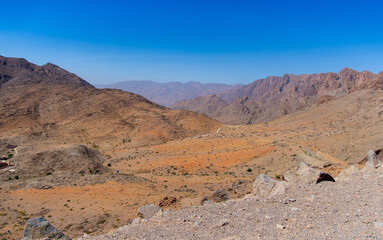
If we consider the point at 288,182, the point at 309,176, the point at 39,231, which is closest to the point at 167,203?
the point at 39,231

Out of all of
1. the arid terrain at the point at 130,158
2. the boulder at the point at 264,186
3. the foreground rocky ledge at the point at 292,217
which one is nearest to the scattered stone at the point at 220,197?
the arid terrain at the point at 130,158

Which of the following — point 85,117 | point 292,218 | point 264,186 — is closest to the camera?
point 292,218

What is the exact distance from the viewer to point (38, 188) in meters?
23.9

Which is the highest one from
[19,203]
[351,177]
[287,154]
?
[351,177]

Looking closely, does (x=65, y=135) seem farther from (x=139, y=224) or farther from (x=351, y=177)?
(x=351, y=177)

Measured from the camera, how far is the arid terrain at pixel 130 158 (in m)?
18.5

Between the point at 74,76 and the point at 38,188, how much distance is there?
16432 cm

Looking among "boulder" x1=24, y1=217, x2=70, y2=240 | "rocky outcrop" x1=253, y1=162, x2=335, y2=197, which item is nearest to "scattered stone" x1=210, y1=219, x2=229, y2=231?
"rocky outcrop" x1=253, y1=162, x2=335, y2=197

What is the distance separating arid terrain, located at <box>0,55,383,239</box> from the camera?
18516mm

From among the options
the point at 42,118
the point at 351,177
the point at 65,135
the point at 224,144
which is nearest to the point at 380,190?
the point at 351,177

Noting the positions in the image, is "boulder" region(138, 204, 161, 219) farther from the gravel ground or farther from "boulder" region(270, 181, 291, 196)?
"boulder" region(270, 181, 291, 196)

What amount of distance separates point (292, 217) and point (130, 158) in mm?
34485

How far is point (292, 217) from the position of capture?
8.67m

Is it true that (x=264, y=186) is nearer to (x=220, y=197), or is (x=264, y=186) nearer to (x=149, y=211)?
(x=220, y=197)
